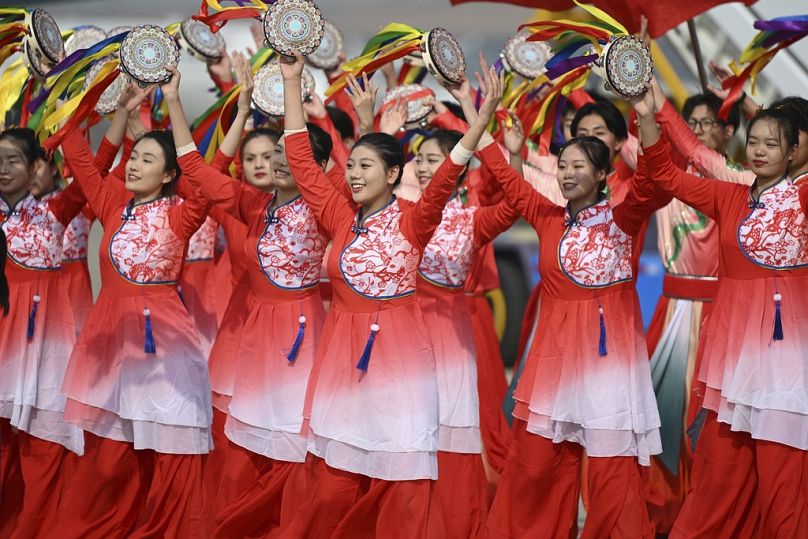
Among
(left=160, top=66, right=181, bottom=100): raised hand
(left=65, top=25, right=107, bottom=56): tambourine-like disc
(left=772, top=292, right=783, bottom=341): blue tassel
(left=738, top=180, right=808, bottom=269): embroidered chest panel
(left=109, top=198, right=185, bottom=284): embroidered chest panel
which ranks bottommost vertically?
(left=772, top=292, right=783, bottom=341): blue tassel

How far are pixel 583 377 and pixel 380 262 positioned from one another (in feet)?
3.06

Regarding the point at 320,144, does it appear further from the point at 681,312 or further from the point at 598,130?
the point at 681,312

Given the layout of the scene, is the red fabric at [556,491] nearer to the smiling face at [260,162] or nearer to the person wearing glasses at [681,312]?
the person wearing glasses at [681,312]

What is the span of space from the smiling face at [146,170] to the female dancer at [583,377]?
129cm

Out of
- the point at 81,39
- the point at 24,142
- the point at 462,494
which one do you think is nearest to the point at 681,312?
the point at 462,494

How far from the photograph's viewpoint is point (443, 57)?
15.6ft

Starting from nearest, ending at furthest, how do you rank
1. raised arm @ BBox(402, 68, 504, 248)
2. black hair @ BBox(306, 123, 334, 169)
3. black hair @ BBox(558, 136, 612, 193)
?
raised arm @ BBox(402, 68, 504, 248) < black hair @ BBox(558, 136, 612, 193) < black hair @ BBox(306, 123, 334, 169)

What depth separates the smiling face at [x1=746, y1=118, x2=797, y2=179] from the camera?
4.65m

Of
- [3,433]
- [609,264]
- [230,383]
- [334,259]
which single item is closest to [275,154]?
[334,259]

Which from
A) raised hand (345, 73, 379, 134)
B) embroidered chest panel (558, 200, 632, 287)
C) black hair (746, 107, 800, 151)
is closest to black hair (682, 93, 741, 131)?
black hair (746, 107, 800, 151)

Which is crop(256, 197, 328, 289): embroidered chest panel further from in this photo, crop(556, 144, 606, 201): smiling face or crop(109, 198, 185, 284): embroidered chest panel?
crop(556, 144, 606, 201): smiling face

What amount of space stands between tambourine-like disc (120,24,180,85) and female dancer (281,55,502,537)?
56 cm

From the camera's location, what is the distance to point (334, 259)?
4.62 metres

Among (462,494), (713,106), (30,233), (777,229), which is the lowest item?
(462,494)
